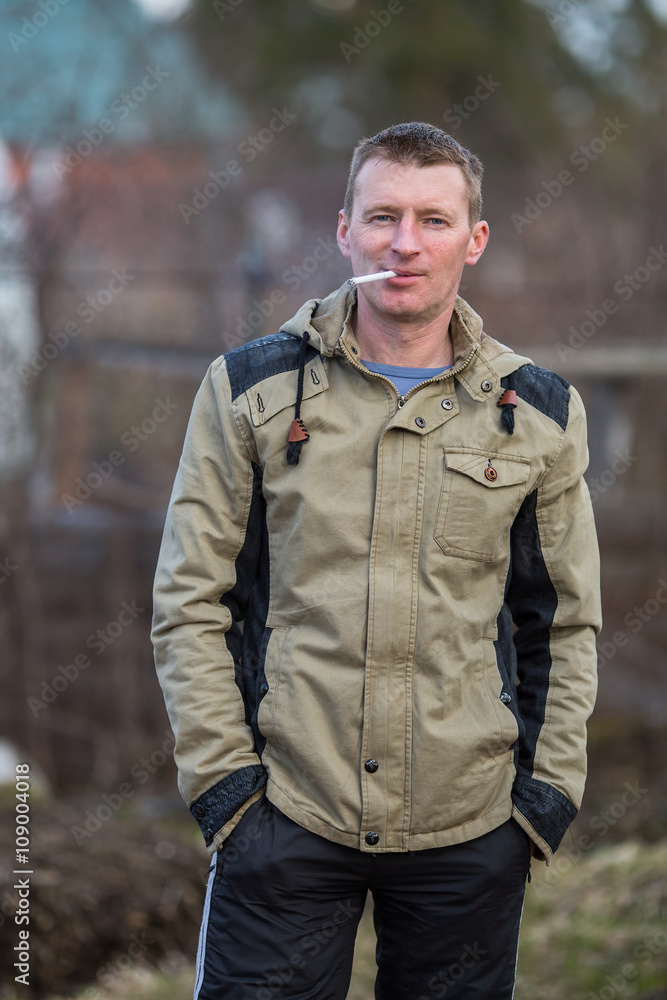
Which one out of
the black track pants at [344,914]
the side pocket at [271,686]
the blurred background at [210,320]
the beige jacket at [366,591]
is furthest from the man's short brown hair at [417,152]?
the blurred background at [210,320]

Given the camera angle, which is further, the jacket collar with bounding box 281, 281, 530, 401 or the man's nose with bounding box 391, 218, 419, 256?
the jacket collar with bounding box 281, 281, 530, 401

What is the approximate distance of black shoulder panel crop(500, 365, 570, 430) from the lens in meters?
2.22

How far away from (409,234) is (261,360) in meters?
0.42

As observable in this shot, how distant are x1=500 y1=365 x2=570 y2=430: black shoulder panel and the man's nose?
0.37 meters

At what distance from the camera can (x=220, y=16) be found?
12.0 m

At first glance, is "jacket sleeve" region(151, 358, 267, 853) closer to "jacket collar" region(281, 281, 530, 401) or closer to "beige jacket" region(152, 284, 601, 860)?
"beige jacket" region(152, 284, 601, 860)

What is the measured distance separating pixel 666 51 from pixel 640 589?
25.6ft

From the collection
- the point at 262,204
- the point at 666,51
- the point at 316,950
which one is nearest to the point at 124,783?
the point at 316,950

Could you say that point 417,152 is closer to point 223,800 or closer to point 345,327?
point 345,327

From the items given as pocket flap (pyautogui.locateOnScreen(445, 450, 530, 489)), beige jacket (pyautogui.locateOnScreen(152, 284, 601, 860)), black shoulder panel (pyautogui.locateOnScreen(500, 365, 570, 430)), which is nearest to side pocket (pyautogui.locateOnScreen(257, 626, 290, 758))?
beige jacket (pyautogui.locateOnScreen(152, 284, 601, 860))

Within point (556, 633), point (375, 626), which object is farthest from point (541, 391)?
point (375, 626)

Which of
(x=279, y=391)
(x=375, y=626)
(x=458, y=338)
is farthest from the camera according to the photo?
(x=458, y=338)

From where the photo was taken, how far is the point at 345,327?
2.19 m

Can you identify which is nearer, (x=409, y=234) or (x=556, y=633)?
(x=409, y=234)
